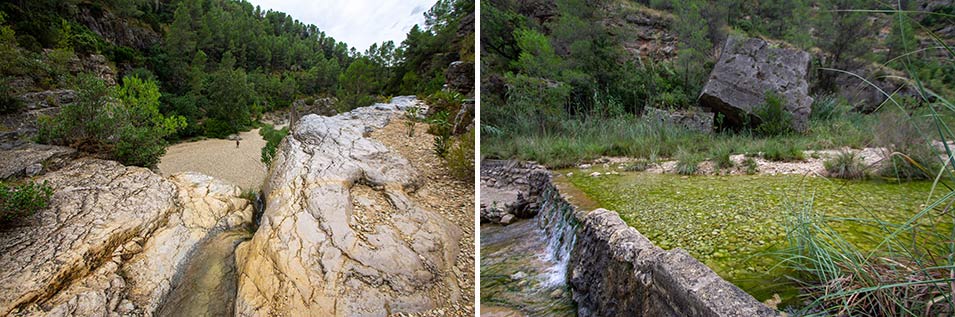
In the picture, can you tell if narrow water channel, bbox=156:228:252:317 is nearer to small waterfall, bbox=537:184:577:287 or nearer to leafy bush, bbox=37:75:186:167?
leafy bush, bbox=37:75:186:167

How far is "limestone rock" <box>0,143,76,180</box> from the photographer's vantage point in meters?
1.42

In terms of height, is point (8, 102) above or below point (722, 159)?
above

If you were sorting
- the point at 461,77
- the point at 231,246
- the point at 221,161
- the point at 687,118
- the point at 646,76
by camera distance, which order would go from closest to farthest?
the point at 231,246 → the point at 221,161 → the point at 461,77 → the point at 687,118 → the point at 646,76

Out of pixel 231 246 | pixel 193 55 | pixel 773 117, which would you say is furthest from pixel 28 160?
pixel 773 117

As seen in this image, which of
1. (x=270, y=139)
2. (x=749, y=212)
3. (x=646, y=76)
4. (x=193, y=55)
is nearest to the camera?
(x=749, y=212)

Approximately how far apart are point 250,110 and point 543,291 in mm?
1856

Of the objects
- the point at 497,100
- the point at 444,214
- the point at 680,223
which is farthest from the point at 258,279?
the point at 497,100

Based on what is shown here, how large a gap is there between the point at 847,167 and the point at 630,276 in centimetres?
121

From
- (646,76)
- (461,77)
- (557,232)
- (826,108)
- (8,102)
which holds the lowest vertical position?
(557,232)

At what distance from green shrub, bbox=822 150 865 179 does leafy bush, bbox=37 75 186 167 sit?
113 inches

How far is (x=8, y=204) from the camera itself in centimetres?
129

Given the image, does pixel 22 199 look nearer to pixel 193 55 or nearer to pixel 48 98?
pixel 48 98

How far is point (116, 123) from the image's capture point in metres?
1.77

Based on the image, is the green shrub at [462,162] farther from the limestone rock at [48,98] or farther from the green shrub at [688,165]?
the limestone rock at [48,98]
